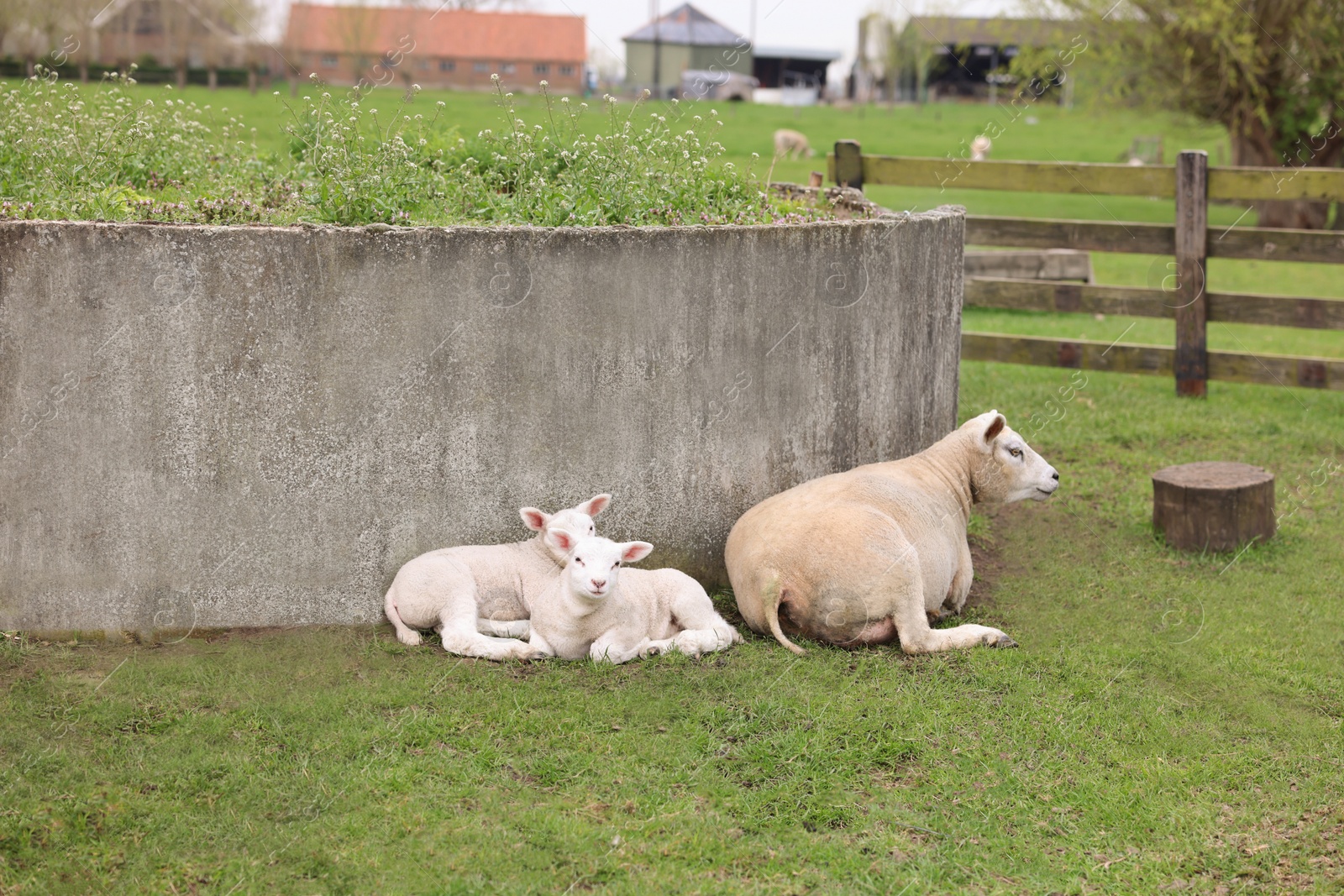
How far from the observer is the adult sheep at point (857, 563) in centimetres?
624

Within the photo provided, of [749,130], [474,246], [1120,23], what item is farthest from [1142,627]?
[749,130]

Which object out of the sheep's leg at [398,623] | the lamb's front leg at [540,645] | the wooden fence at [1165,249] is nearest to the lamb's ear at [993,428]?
the lamb's front leg at [540,645]

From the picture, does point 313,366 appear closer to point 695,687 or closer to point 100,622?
point 100,622

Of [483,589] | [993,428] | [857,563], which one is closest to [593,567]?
[483,589]

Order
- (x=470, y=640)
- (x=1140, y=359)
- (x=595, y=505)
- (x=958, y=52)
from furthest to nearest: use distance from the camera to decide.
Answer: (x=958, y=52) < (x=1140, y=359) < (x=595, y=505) < (x=470, y=640)

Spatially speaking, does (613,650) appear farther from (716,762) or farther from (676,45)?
(676,45)

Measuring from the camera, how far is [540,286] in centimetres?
637

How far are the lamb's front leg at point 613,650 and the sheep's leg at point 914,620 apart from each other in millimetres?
1255

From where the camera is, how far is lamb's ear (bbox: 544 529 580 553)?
6.01 metres

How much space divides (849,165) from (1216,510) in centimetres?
583

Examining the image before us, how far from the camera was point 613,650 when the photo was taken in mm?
6023

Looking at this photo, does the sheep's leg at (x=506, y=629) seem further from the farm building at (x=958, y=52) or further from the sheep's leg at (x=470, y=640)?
the farm building at (x=958, y=52)

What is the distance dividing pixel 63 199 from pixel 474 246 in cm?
227

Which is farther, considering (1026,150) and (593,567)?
(1026,150)
